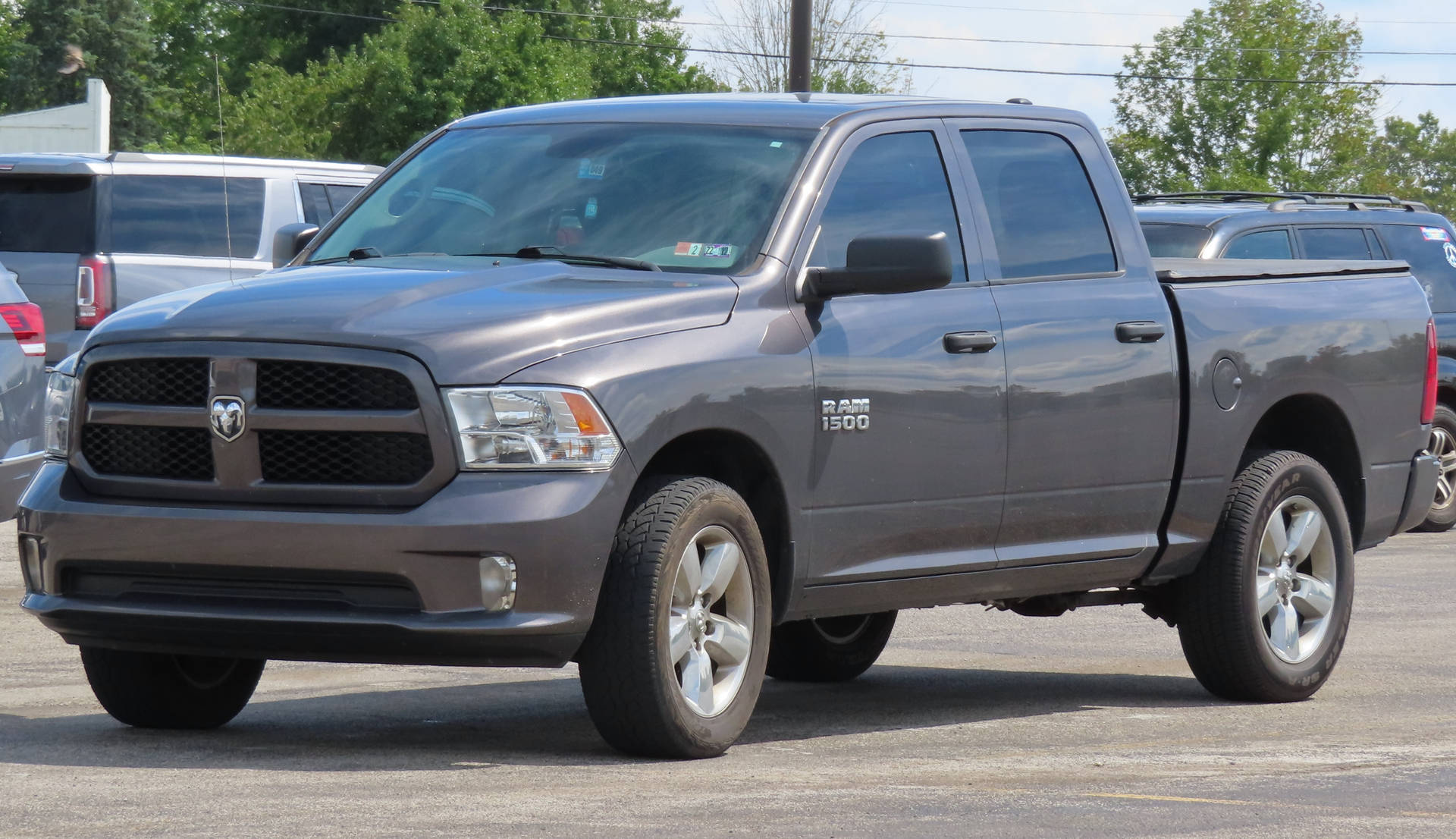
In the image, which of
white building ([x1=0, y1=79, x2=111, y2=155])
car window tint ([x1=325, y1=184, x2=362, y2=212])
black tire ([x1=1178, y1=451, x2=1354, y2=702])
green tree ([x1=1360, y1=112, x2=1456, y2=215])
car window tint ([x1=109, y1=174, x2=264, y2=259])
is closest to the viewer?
black tire ([x1=1178, y1=451, x2=1354, y2=702])

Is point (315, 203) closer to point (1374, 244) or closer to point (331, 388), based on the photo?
point (1374, 244)

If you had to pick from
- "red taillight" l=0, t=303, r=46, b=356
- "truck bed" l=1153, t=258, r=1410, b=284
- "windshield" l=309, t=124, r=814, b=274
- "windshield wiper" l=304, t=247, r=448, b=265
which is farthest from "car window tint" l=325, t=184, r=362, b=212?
"windshield wiper" l=304, t=247, r=448, b=265

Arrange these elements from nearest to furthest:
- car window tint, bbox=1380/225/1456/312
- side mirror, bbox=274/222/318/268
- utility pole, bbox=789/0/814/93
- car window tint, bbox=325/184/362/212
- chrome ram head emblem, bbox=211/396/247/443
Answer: chrome ram head emblem, bbox=211/396/247/443 < side mirror, bbox=274/222/318/268 < car window tint, bbox=1380/225/1456/312 < car window tint, bbox=325/184/362/212 < utility pole, bbox=789/0/814/93

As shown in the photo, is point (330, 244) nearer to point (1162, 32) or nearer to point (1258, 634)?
point (1258, 634)

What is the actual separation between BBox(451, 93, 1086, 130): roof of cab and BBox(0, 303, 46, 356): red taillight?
9.09 feet

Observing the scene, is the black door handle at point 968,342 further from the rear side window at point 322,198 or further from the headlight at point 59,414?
the rear side window at point 322,198

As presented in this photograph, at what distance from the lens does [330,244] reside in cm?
741

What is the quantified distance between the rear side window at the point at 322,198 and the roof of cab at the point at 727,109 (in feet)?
27.0

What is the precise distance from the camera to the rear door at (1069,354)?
23.9 ft

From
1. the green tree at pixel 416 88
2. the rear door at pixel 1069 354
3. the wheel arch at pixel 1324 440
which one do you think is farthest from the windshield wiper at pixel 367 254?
the green tree at pixel 416 88

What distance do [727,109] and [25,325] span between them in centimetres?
385

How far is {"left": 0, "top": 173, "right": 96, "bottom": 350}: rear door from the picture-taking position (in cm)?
1471

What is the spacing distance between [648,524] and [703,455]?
53 centimetres

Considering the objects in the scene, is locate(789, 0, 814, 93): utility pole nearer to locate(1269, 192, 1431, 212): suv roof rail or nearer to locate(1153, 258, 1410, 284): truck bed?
locate(1269, 192, 1431, 212): suv roof rail
